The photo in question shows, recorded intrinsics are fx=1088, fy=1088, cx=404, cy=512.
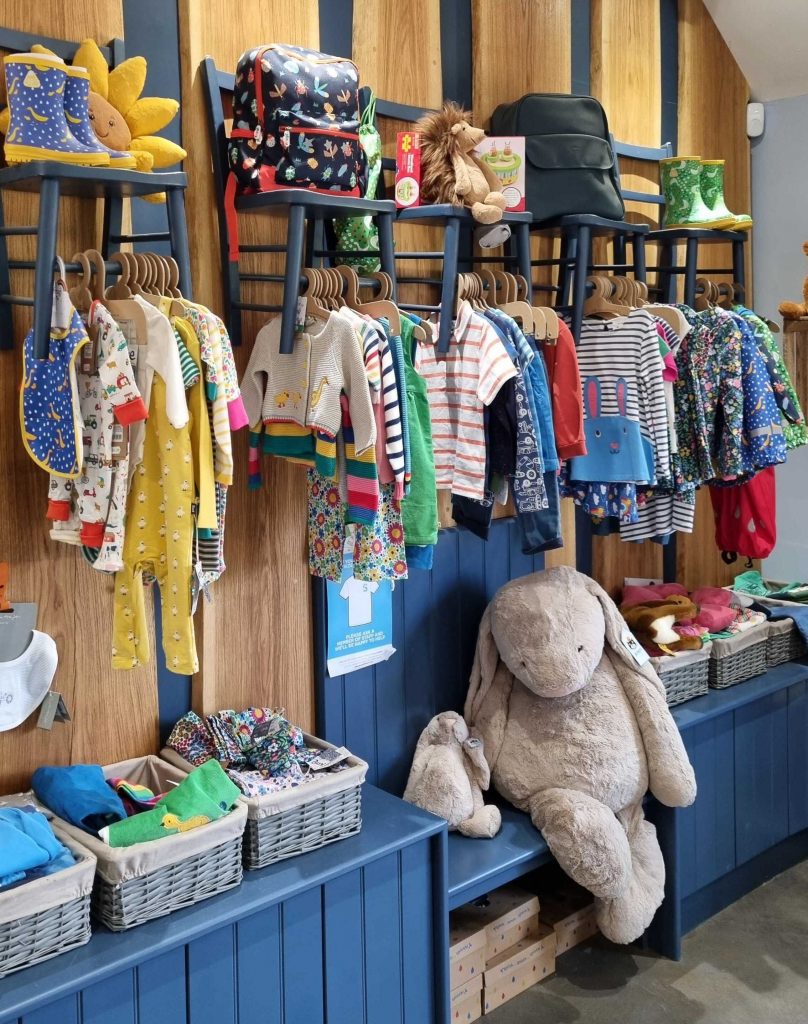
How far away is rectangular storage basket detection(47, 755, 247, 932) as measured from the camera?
6.37ft

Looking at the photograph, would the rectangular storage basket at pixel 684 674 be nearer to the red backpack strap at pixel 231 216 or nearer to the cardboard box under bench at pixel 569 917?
the cardboard box under bench at pixel 569 917

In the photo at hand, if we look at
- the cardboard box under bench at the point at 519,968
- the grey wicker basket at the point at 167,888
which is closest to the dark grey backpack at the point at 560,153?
the grey wicker basket at the point at 167,888

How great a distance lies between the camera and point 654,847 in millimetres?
2906

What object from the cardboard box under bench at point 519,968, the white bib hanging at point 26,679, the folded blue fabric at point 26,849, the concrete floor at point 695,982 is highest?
the white bib hanging at point 26,679

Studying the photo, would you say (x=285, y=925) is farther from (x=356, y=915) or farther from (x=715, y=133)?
(x=715, y=133)

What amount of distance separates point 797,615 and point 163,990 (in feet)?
8.18

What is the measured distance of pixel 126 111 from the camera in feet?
6.98

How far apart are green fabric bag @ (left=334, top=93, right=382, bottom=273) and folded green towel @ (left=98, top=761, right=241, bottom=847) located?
1213 millimetres

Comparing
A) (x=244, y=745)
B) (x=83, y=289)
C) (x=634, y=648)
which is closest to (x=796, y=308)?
(x=634, y=648)

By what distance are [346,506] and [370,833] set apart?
0.71 meters

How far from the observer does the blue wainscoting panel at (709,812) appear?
3.12 metres

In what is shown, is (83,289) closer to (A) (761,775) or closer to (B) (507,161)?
(B) (507,161)

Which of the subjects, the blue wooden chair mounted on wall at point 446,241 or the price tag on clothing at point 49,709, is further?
the blue wooden chair mounted on wall at point 446,241

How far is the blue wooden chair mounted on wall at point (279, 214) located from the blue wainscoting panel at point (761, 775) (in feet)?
A: 6.02
